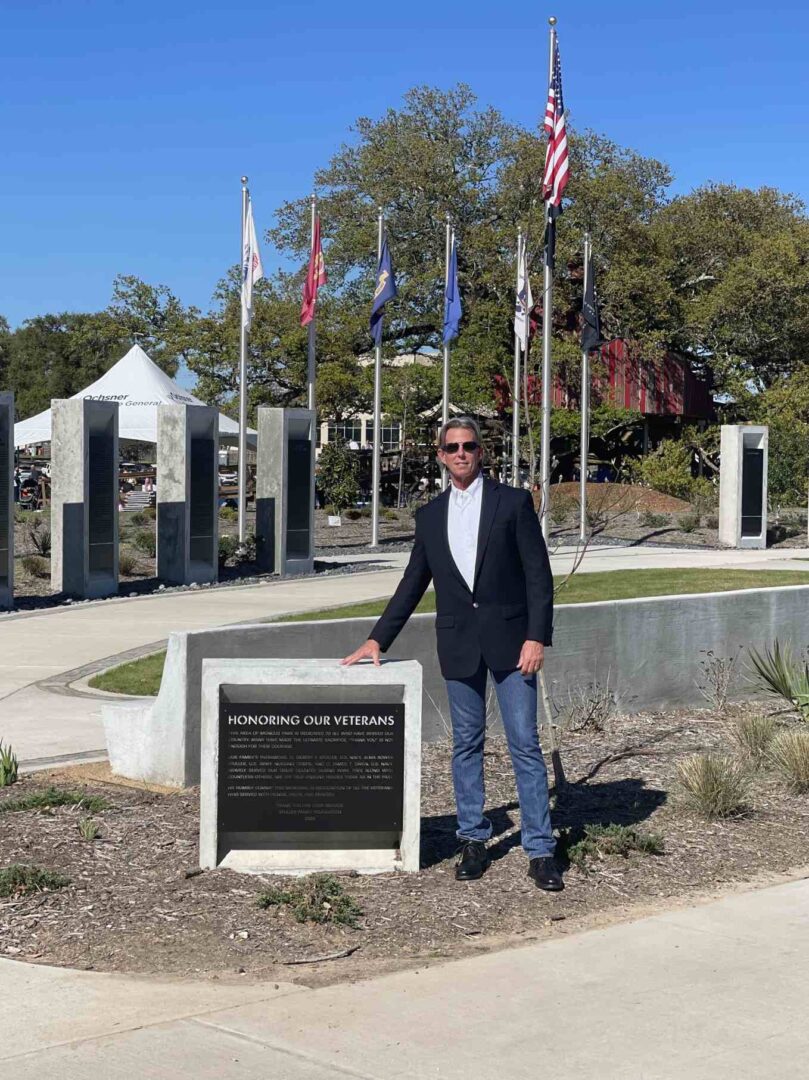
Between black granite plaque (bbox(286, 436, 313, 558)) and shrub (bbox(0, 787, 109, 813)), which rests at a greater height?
black granite plaque (bbox(286, 436, 313, 558))

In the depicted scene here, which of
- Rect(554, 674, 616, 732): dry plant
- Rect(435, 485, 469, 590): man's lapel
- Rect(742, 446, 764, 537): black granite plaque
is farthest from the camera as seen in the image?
Rect(742, 446, 764, 537): black granite plaque

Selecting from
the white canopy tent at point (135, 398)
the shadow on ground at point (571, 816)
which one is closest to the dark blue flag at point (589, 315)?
the white canopy tent at point (135, 398)

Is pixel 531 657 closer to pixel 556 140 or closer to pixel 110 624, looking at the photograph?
pixel 110 624

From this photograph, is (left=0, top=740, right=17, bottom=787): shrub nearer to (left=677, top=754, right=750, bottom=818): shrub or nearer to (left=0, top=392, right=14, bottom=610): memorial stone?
(left=677, top=754, right=750, bottom=818): shrub

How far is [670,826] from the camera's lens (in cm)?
752

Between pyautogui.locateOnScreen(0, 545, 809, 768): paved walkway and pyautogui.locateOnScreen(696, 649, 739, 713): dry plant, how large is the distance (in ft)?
14.8

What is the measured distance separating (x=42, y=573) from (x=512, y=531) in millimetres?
16886

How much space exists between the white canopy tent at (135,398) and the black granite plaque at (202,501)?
14.1 metres

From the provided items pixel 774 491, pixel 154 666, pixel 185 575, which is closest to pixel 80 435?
pixel 185 575

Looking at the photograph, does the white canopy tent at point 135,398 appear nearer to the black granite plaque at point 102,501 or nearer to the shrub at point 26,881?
the black granite plaque at point 102,501

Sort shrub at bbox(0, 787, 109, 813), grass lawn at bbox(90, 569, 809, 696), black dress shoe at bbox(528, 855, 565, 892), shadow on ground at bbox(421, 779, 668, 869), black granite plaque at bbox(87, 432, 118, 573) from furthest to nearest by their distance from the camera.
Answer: black granite plaque at bbox(87, 432, 118, 573) < grass lawn at bbox(90, 569, 809, 696) < shrub at bbox(0, 787, 109, 813) < shadow on ground at bbox(421, 779, 668, 869) < black dress shoe at bbox(528, 855, 565, 892)

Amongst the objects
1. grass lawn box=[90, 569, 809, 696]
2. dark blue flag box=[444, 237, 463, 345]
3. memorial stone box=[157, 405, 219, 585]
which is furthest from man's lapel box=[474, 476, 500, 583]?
dark blue flag box=[444, 237, 463, 345]

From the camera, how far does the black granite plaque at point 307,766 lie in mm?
6371

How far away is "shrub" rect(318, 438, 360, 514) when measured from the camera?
4050 cm
